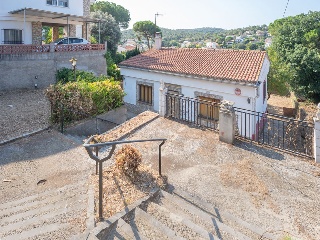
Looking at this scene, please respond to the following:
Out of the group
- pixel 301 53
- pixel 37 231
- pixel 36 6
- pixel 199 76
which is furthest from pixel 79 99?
pixel 301 53

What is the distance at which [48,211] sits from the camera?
17.7ft

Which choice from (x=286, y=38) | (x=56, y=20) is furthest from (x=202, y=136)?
(x=286, y=38)

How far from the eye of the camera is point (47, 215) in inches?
204

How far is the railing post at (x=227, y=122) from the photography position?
27.9 ft

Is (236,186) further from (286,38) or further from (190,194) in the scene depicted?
(286,38)

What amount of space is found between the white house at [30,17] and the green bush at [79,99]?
35.7 ft

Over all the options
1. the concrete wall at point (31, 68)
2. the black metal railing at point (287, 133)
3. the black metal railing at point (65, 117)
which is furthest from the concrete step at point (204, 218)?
the concrete wall at point (31, 68)

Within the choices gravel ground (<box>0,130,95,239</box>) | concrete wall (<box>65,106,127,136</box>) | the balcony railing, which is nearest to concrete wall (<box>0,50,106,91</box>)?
the balcony railing

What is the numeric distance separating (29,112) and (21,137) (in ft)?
11.2

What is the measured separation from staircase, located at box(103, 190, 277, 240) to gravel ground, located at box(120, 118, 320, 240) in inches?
13.7

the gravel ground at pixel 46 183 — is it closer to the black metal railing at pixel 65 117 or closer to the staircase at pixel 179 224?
the black metal railing at pixel 65 117

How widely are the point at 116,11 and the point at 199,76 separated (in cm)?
5347

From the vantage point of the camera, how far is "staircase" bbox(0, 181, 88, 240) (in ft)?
15.4

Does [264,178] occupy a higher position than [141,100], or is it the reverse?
[141,100]
